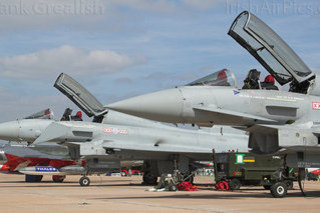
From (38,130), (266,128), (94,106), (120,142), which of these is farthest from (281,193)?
(38,130)

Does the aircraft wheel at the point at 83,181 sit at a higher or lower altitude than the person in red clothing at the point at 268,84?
lower

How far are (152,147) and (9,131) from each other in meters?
7.54

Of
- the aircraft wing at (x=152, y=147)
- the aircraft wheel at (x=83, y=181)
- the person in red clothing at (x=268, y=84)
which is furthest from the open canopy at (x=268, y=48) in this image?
the aircraft wheel at (x=83, y=181)

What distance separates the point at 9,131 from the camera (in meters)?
23.5

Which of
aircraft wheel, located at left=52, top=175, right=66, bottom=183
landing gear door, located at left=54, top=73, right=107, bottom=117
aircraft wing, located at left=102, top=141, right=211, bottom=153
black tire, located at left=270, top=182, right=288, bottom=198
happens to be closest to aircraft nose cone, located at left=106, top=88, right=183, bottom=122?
black tire, located at left=270, top=182, right=288, bottom=198

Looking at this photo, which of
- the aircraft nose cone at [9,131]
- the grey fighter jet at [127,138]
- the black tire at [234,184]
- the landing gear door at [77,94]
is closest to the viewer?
the black tire at [234,184]

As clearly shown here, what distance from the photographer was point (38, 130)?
78.8ft

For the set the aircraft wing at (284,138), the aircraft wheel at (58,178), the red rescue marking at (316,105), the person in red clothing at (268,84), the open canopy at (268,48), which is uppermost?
the open canopy at (268,48)

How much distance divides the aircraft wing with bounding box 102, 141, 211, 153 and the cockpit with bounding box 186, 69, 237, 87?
10.4 metres

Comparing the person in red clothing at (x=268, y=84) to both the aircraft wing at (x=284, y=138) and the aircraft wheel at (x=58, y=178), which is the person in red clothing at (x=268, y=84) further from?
the aircraft wheel at (x=58, y=178)

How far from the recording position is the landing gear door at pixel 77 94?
21844 mm

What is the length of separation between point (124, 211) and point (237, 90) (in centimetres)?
420

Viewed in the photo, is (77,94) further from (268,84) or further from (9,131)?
(268,84)

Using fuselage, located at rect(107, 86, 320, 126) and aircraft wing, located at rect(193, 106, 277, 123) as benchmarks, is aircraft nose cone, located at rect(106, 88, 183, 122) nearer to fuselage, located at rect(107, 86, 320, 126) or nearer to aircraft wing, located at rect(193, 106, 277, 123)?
fuselage, located at rect(107, 86, 320, 126)
